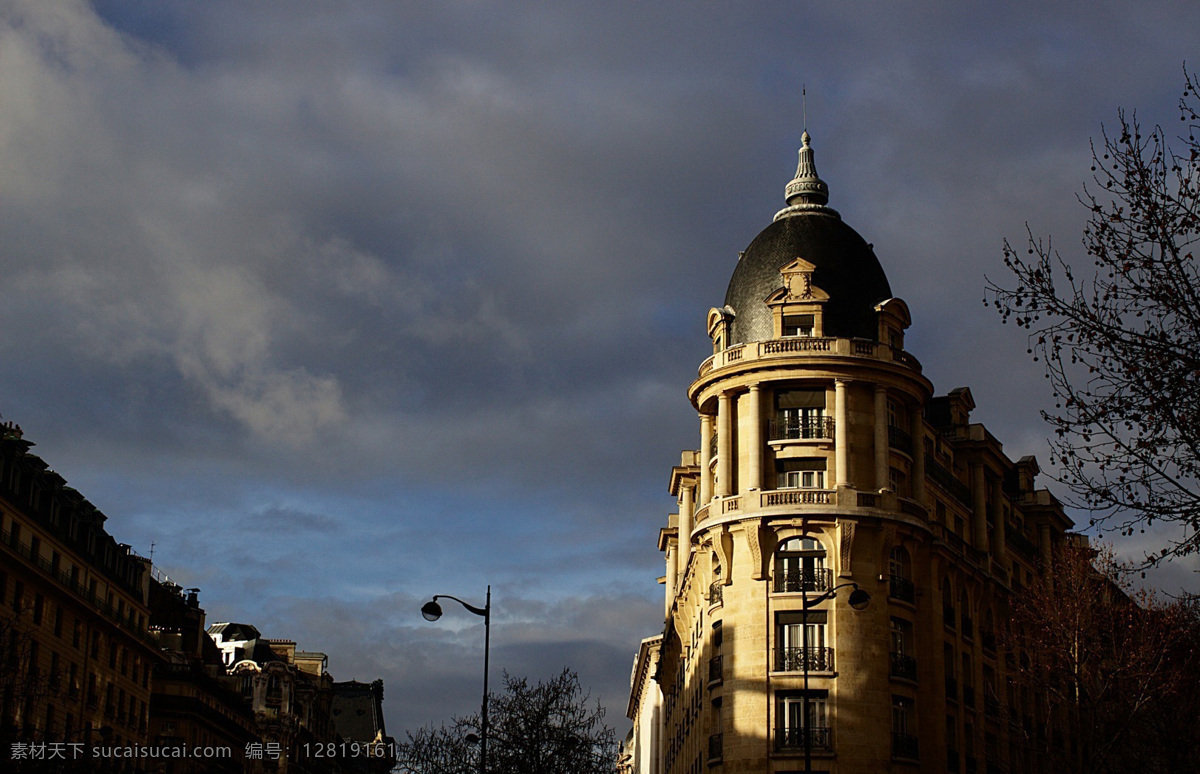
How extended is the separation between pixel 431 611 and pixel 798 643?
21140 mm

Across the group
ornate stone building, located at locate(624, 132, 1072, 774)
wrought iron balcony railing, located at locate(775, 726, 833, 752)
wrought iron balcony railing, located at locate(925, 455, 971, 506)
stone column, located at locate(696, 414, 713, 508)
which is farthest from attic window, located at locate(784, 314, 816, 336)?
wrought iron balcony railing, located at locate(775, 726, 833, 752)

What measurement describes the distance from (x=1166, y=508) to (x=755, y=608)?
37.1m

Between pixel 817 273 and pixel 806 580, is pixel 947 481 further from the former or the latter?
pixel 806 580

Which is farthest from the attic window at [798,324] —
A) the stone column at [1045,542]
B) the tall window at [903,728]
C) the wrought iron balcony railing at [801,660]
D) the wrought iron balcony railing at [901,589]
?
the stone column at [1045,542]

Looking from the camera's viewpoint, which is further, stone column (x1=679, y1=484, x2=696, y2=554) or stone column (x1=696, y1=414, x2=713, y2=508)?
stone column (x1=679, y1=484, x2=696, y2=554)

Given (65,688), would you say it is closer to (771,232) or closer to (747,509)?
(747,509)

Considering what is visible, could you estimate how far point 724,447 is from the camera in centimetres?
5903

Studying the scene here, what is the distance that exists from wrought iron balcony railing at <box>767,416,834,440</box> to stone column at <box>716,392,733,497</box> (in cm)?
175

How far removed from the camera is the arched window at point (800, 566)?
56594mm

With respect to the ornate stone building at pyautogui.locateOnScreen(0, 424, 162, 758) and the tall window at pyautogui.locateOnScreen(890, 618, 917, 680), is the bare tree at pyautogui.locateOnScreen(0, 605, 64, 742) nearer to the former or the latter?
the ornate stone building at pyautogui.locateOnScreen(0, 424, 162, 758)

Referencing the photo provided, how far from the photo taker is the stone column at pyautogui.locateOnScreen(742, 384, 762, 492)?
57594 millimetres

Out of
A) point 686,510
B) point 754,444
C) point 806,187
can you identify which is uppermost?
point 806,187

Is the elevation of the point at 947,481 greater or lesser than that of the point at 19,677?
greater

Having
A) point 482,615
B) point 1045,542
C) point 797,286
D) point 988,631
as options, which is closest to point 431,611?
point 482,615
